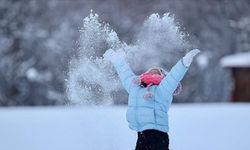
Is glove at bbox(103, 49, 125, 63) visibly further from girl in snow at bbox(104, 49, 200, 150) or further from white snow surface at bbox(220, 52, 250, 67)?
white snow surface at bbox(220, 52, 250, 67)

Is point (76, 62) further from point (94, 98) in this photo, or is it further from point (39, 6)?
point (39, 6)

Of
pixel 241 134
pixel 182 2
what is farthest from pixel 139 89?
pixel 182 2

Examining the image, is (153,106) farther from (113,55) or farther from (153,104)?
(113,55)

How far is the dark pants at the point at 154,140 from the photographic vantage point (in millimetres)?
2434

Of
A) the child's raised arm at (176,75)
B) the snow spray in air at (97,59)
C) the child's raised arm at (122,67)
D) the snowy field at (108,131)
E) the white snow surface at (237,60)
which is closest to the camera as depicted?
the child's raised arm at (176,75)

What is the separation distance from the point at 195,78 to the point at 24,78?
3.41 metres

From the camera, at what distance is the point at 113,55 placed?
8.61 ft

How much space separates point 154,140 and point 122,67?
362mm

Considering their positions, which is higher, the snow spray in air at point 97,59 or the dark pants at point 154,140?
the snow spray in air at point 97,59

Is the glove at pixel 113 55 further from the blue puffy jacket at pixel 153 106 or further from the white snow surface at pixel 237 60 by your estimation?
the white snow surface at pixel 237 60

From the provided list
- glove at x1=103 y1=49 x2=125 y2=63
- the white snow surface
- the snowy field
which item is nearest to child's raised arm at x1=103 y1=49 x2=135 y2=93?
glove at x1=103 y1=49 x2=125 y2=63

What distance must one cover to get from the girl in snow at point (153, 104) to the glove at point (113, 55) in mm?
142

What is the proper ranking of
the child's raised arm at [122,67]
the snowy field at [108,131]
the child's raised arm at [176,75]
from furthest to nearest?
the snowy field at [108,131], the child's raised arm at [122,67], the child's raised arm at [176,75]

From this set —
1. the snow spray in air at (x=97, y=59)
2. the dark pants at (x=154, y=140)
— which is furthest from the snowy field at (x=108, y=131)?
the dark pants at (x=154, y=140)
